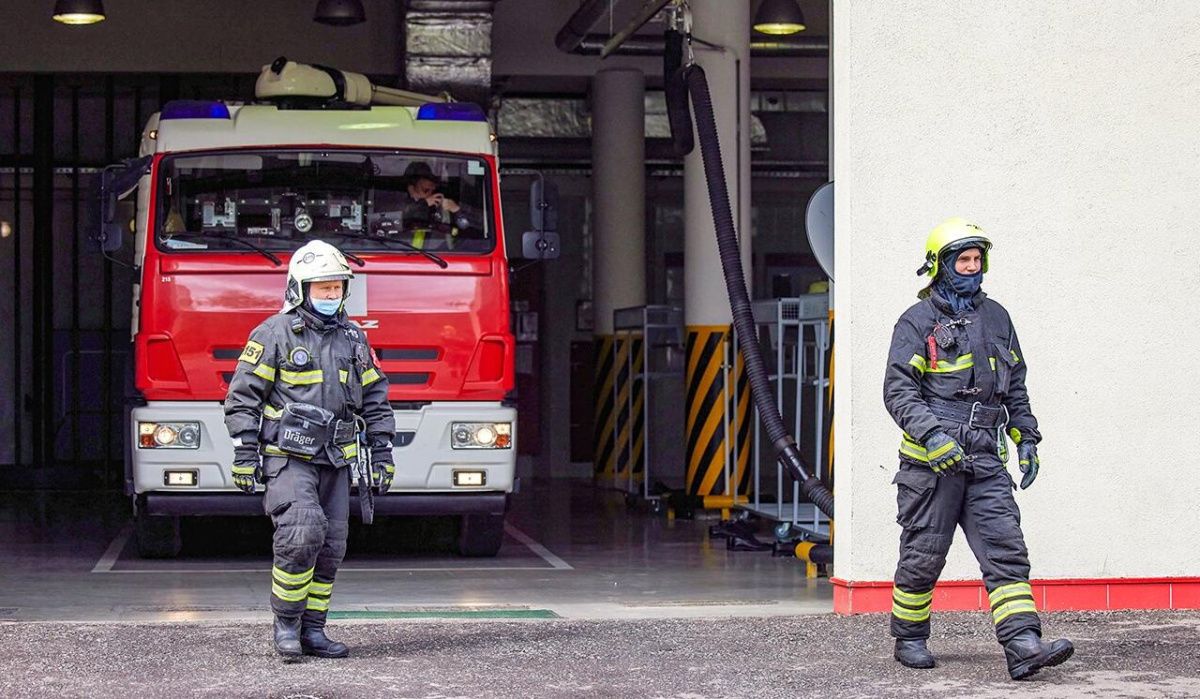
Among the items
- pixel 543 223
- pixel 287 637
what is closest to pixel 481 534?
pixel 543 223

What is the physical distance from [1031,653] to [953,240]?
1.60 m

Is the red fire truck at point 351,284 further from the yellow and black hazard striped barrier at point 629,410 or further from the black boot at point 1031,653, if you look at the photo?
the yellow and black hazard striped barrier at point 629,410

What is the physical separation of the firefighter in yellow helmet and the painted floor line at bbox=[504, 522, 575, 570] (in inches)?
193

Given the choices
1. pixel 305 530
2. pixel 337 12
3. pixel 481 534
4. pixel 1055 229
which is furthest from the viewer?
pixel 337 12

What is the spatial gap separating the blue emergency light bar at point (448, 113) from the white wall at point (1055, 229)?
3.43 meters

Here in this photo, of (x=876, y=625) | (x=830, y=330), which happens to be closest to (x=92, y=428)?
(x=830, y=330)

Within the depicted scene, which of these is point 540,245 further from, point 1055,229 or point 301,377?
point 301,377

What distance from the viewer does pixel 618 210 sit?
19766 millimetres

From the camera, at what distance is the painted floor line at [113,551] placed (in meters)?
11.8

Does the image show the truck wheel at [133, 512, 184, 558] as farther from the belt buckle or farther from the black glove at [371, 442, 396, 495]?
the belt buckle

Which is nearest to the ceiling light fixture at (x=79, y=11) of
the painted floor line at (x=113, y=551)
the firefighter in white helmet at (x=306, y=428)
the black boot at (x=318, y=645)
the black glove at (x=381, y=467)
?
the painted floor line at (x=113, y=551)

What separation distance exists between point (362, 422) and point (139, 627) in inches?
66.8

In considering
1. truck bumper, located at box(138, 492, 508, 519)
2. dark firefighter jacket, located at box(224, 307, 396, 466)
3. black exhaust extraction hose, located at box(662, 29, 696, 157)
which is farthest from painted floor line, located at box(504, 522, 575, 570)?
dark firefighter jacket, located at box(224, 307, 396, 466)

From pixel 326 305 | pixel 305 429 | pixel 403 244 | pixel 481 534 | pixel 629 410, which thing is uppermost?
pixel 403 244
